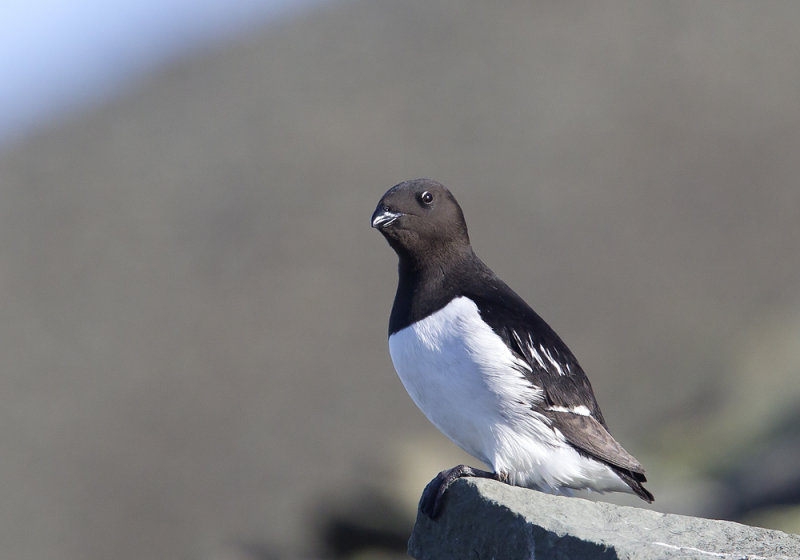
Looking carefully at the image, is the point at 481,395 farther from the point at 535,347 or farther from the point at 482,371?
the point at 535,347

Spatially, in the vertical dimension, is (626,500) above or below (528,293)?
below

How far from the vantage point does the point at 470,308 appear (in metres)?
5.62

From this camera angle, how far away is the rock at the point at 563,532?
465cm

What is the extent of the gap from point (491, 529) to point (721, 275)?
13.2 metres

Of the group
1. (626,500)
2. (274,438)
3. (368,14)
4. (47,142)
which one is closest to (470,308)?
(626,500)

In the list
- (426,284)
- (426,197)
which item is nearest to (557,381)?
(426,284)

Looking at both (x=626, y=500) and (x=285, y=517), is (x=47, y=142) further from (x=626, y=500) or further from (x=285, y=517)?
(x=626, y=500)

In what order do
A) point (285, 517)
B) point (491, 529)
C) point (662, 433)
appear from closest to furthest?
point (491, 529) < point (285, 517) < point (662, 433)

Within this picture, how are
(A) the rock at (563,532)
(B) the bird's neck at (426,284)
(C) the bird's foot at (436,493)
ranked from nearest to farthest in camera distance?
(A) the rock at (563,532) < (C) the bird's foot at (436,493) < (B) the bird's neck at (426,284)

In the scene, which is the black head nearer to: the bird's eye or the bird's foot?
the bird's eye

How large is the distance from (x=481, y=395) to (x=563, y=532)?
0.89 metres

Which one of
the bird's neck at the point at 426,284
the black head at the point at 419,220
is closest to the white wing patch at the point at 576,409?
the bird's neck at the point at 426,284

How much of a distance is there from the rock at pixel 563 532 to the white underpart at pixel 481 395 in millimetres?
281

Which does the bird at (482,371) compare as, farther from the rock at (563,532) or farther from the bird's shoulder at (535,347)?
the rock at (563,532)
